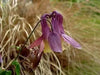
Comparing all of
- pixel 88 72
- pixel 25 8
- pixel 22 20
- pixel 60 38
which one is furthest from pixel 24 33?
pixel 60 38

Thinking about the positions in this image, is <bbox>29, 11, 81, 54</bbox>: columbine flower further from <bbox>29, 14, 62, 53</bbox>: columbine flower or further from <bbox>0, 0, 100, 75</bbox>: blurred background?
<bbox>0, 0, 100, 75</bbox>: blurred background

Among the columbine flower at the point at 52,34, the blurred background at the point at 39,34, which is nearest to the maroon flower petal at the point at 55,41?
the columbine flower at the point at 52,34

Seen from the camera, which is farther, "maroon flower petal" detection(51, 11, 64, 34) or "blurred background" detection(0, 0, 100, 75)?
"blurred background" detection(0, 0, 100, 75)

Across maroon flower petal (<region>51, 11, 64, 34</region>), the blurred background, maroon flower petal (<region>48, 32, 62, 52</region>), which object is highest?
maroon flower petal (<region>51, 11, 64, 34</region>)

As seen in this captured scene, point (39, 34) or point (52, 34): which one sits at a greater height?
point (52, 34)

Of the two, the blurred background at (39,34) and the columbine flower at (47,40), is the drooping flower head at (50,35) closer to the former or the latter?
the columbine flower at (47,40)

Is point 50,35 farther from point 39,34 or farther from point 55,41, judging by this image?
point 39,34

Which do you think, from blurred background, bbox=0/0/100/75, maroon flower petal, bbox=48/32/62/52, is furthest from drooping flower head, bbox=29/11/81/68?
blurred background, bbox=0/0/100/75

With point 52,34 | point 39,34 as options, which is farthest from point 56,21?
point 39,34

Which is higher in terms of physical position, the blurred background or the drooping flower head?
the drooping flower head
